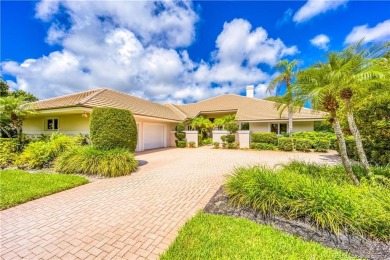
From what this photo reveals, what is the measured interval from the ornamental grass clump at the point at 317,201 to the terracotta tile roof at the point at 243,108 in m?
15.6

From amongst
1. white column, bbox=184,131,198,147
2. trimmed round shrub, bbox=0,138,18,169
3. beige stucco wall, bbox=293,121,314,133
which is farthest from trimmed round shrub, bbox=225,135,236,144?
trimmed round shrub, bbox=0,138,18,169

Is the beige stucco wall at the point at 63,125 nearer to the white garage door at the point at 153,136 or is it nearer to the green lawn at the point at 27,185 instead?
the white garage door at the point at 153,136

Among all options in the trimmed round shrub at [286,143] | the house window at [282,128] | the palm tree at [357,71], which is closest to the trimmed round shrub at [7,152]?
the palm tree at [357,71]

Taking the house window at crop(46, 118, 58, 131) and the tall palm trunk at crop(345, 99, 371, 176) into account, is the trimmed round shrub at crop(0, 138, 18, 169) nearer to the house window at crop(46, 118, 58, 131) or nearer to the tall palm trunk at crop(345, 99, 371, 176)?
the house window at crop(46, 118, 58, 131)

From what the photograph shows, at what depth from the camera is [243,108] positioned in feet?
78.3

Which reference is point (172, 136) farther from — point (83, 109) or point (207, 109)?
point (83, 109)

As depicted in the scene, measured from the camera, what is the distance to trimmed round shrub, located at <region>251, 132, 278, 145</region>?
18141 mm

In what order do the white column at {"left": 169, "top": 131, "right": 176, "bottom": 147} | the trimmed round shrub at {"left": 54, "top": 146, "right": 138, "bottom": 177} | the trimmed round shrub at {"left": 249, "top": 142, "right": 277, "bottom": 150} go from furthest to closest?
the white column at {"left": 169, "top": 131, "right": 176, "bottom": 147}
the trimmed round shrub at {"left": 249, "top": 142, "right": 277, "bottom": 150}
the trimmed round shrub at {"left": 54, "top": 146, "right": 138, "bottom": 177}

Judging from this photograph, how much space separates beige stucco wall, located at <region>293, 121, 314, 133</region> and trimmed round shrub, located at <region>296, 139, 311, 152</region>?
157 inches

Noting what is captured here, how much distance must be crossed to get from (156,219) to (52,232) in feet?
7.43

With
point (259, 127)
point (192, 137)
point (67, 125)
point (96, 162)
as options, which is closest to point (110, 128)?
point (96, 162)

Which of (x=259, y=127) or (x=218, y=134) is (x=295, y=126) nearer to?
(x=259, y=127)

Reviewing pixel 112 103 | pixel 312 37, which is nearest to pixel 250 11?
pixel 312 37

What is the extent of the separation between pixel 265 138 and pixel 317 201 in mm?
15337
